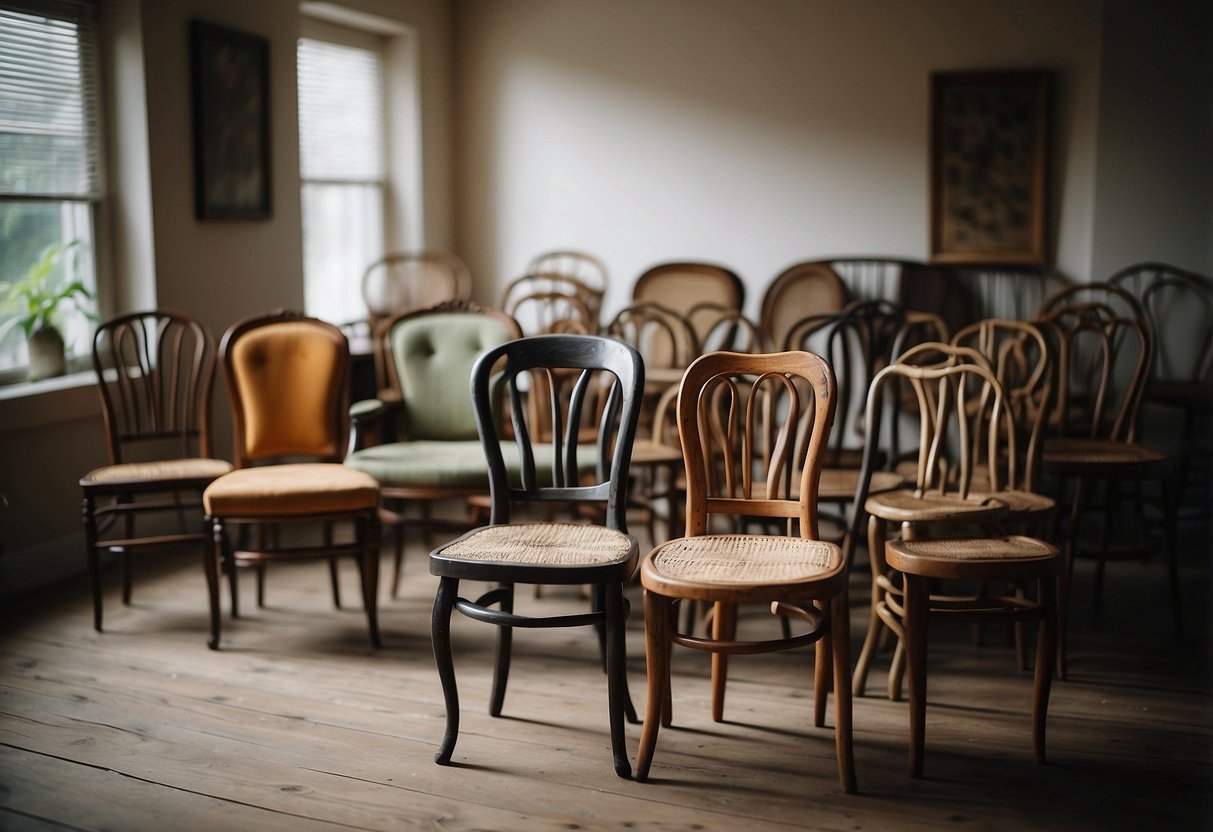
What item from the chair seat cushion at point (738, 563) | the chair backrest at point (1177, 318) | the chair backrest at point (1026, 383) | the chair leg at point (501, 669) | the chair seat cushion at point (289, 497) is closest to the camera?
the chair seat cushion at point (738, 563)

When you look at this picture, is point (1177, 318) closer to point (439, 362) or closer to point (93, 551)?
point (439, 362)

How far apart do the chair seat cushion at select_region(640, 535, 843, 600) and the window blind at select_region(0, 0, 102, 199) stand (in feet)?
9.19

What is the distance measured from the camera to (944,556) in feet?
8.66

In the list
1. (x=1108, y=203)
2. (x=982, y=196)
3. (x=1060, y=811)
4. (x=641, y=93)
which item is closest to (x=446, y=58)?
(x=641, y=93)

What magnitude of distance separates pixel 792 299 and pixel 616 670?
3295 mm

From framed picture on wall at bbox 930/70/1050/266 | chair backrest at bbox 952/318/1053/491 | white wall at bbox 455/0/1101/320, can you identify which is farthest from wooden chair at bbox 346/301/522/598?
framed picture on wall at bbox 930/70/1050/266

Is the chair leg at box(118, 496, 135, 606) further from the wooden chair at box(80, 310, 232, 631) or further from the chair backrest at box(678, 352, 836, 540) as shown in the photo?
the chair backrest at box(678, 352, 836, 540)

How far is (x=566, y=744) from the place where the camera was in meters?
2.80

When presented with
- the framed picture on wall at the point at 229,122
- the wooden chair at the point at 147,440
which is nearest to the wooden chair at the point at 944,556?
the wooden chair at the point at 147,440

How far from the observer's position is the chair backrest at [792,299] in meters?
5.53

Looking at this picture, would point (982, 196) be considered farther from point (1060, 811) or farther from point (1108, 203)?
point (1060, 811)

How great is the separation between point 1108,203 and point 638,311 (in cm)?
225

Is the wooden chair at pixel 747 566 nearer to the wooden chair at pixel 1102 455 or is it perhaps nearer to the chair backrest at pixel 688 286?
the wooden chair at pixel 1102 455

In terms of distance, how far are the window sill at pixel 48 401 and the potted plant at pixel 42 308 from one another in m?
0.07
